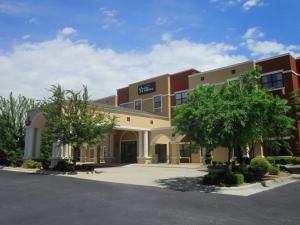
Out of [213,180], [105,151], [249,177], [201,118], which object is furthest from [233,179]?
[105,151]

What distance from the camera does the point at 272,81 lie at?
105 ft

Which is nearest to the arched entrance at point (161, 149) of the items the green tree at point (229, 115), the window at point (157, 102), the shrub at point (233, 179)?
the window at point (157, 102)

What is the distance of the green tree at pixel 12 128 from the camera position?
1254 inches

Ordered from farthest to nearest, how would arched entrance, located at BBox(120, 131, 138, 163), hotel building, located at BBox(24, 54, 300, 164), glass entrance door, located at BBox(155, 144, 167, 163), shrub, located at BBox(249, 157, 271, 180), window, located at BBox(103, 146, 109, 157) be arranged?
window, located at BBox(103, 146, 109, 157)
arched entrance, located at BBox(120, 131, 138, 163)
glass entrance door, located at BBox(155, 144, 167, 163)
hotel building, located at BBox(24, 54, 300, 164)
shrub, located at BBox(249, 157, 271, 180)

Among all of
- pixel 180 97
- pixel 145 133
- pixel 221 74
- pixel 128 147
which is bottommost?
pixel 128 147

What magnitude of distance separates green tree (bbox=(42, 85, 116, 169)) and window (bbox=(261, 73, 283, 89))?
1842 cm

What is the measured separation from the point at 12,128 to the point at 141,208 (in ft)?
94.4

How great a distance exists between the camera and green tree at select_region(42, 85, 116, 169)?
75.7ft

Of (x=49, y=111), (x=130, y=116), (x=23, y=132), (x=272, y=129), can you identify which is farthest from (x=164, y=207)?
(x=23, y=132)

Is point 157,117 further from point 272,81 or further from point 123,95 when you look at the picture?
point 272,81

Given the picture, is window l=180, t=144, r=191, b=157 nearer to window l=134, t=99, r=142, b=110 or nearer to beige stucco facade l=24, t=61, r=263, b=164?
beige stucco facade l=24, t=61, r=263, b=164

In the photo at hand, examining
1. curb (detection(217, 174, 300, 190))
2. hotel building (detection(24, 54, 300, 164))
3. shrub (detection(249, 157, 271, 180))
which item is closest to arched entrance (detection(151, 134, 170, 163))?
hotel building (detection(24, 54, 300, 164))

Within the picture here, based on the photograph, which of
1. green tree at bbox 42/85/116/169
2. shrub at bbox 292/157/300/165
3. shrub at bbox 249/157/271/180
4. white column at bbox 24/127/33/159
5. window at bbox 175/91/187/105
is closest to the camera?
shrub at bbox 249/157/271/180

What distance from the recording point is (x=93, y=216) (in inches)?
336
